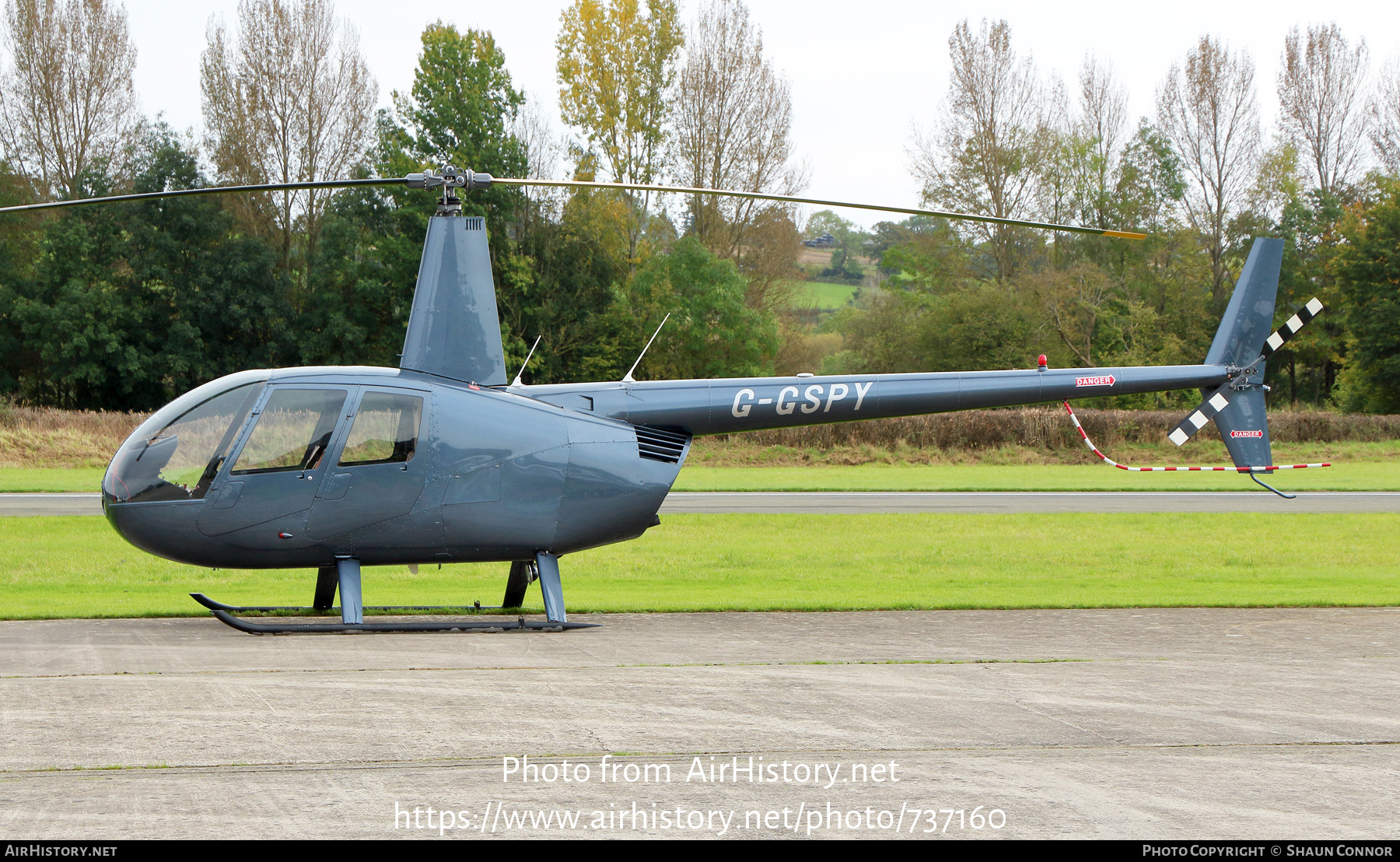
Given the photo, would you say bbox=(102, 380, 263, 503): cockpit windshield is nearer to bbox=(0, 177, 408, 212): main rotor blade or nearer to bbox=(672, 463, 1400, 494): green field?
bbox=(0, 177, 408, 212): main rotor blade

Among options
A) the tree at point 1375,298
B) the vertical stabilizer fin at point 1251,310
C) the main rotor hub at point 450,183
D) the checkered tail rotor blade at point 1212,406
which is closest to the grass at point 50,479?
the main rotor hub at point 450,183

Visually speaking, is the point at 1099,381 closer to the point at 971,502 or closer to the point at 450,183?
the point at 450,183

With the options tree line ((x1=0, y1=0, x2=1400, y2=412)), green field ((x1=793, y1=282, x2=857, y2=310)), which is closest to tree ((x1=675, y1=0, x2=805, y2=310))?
tree line ((x1=0, y1=0, x2=1400, y2=412))

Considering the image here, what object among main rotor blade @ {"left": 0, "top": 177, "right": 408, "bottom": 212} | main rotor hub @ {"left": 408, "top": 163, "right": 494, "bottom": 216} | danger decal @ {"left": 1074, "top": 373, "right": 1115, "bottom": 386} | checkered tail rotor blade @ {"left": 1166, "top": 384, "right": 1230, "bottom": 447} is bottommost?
checkered tail rotor blade @ {"left": 1166, "top": 384, "right": 1230, "bottom": 447}

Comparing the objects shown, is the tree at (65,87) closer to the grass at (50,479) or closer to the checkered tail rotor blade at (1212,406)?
the grass at (50,479)

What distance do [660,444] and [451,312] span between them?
7.42 ft

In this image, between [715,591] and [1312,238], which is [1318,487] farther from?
[1312,238]

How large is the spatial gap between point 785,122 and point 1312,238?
29.1 m

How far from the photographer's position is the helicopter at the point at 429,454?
8703mm

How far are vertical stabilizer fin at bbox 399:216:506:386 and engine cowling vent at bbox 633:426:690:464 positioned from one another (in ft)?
4.52

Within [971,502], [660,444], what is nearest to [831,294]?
[971,502]

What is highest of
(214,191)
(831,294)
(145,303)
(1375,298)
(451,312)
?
(831,294)

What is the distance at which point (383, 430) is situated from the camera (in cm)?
891

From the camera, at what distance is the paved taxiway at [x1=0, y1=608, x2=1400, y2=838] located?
4840mm
